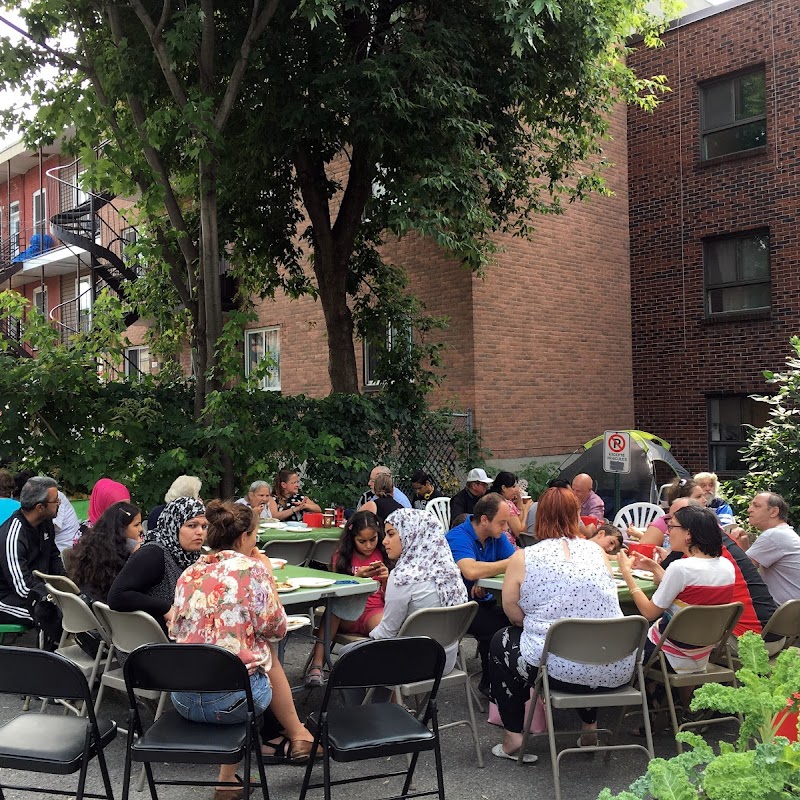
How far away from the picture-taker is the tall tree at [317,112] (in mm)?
9938

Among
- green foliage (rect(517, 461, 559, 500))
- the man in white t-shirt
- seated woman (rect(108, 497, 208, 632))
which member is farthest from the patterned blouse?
green foliage (rect(517, 461, 559, 500))

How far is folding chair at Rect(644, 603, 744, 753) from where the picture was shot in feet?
16.3

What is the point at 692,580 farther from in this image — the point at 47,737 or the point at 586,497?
the point at 586,497

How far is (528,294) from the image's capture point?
1541 centimetres

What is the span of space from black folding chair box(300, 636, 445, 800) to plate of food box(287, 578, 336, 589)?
156cm

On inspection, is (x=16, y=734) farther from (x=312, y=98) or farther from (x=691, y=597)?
(x=312, y=98)

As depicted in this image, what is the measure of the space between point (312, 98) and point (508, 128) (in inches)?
112

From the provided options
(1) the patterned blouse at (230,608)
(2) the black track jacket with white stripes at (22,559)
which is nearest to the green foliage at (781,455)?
(1) the patterned blouse at (230,608)

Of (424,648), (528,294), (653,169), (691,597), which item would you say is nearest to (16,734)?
(424,648)

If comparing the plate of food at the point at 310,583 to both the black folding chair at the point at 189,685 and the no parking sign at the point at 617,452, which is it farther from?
the no parking sign at the point at 617,452

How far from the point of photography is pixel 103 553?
18.4 ft

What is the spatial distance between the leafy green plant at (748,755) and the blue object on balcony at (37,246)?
83.9ft

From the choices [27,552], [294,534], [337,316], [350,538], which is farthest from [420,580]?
[337,316]

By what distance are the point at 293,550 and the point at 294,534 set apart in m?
0.86
